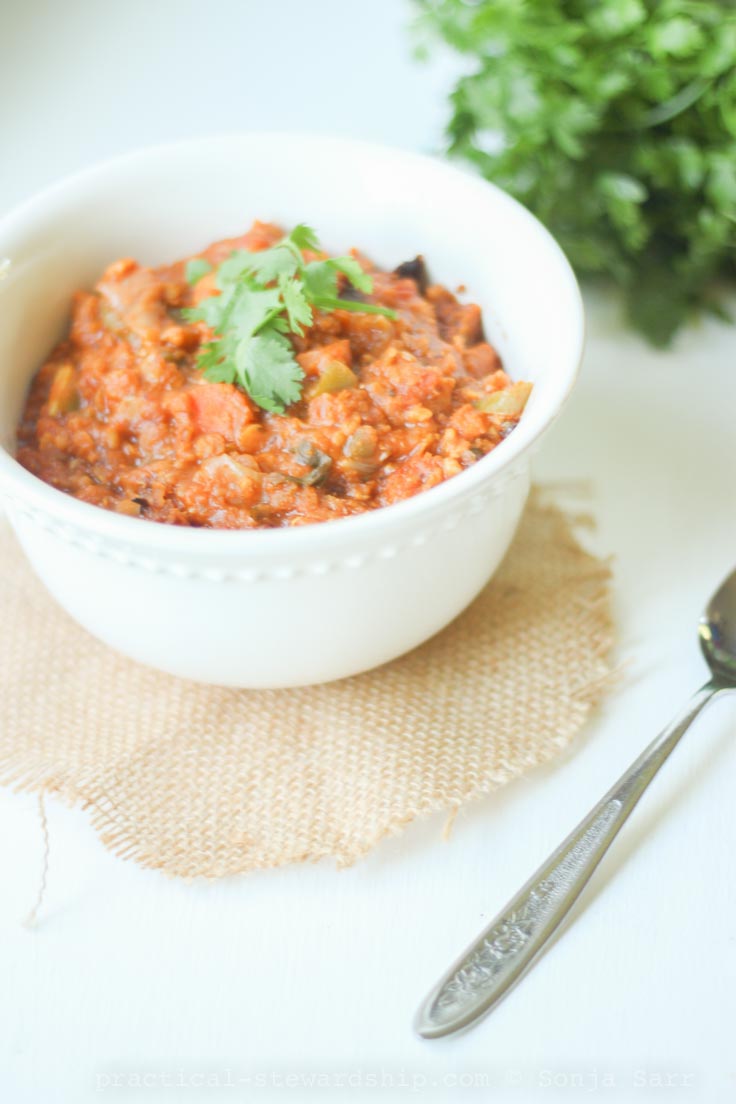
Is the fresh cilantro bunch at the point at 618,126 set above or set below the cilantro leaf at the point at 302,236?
below

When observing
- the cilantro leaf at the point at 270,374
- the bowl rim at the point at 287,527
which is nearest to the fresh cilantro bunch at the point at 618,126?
the bowl rim at the point at 287,527

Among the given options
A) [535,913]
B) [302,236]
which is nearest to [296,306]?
[302,236]

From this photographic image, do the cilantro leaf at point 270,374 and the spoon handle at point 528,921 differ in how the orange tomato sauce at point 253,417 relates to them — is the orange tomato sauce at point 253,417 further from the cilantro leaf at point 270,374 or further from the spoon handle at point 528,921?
the spoon handle at point 528,921

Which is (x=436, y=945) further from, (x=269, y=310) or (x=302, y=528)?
(x=269, y=310)

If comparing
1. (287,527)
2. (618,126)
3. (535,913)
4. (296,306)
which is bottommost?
(535,913)

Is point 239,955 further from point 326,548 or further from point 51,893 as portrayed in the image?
point 326,548

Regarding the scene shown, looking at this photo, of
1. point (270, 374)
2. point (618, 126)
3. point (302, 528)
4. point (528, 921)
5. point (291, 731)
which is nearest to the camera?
point (302, 528)
